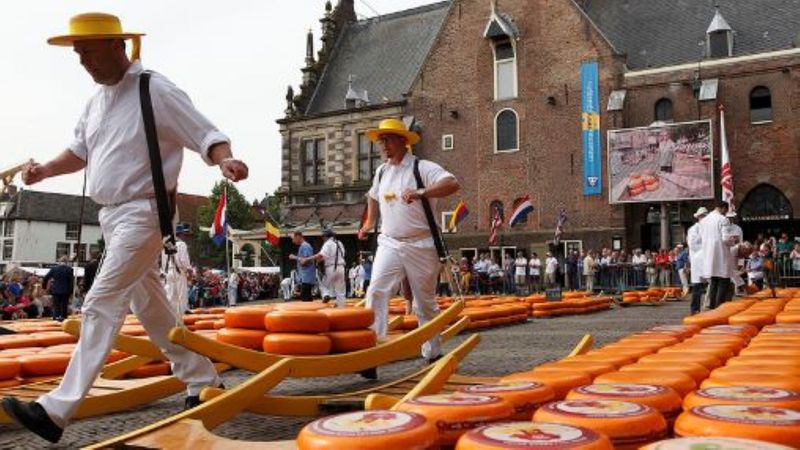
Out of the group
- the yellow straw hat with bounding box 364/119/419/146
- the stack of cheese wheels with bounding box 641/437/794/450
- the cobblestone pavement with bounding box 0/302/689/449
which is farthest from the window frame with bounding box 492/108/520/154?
the stack of cheese wheels with bounding box 641/437/794/450

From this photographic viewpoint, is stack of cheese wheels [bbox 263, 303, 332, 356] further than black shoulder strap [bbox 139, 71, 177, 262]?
Yes

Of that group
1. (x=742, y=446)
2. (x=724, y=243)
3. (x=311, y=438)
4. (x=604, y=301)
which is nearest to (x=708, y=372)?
(x=742, y=446)

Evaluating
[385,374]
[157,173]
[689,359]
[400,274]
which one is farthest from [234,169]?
[385,374]

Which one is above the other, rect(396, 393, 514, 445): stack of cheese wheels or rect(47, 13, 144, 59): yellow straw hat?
rect(47, 13, 144, 59): yellow straw hat

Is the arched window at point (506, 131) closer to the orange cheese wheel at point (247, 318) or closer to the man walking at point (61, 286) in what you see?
the man walking at point (61, 286)

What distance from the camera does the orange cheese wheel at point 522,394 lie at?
2.70 meters

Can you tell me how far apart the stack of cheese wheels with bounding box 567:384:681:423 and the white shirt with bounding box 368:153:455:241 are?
364 cm

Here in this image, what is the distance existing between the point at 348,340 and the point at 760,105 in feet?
93.9

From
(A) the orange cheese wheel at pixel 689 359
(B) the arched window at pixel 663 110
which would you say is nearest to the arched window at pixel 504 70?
(B) the arched window at pixel 663 110

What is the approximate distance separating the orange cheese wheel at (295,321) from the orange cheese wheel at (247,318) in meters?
0.23

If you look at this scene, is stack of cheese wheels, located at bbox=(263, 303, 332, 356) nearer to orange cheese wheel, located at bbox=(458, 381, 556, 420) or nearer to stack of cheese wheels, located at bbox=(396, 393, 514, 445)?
orange cheese wheel, located at bbox=(458, 381, 556, 420)

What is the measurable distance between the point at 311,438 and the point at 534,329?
969cm

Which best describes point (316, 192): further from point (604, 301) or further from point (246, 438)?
point (246, 438)

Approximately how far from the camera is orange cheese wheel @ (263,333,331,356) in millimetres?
4898
